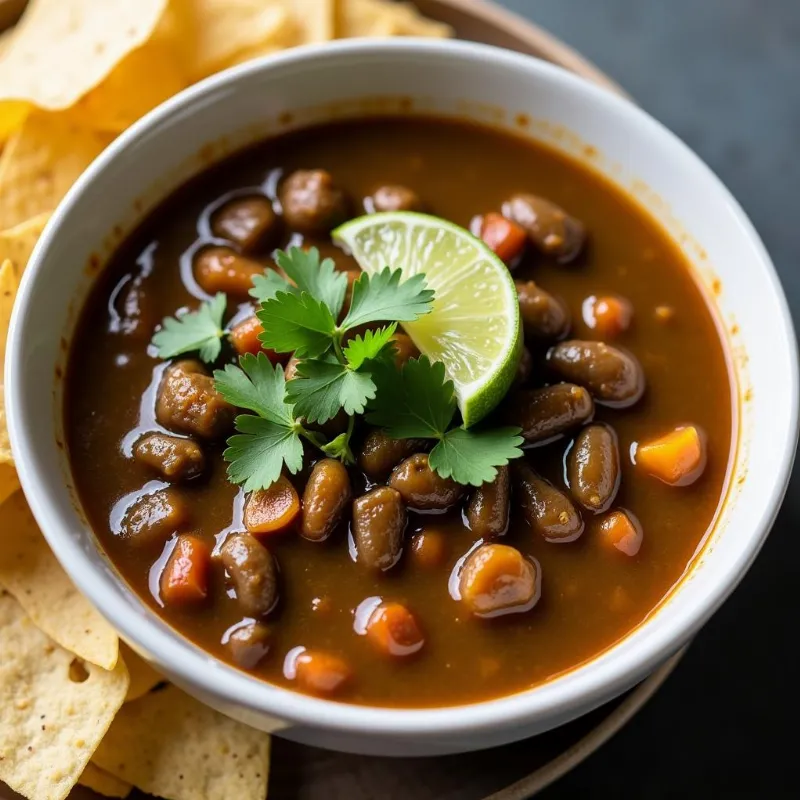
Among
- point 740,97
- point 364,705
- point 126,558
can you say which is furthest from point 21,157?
point 740,97

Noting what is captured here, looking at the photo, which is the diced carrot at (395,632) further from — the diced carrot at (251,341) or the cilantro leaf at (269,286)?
the cilantro leaf at (269,286)

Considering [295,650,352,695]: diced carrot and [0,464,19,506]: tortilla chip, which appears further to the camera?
[0,464,19,506]: tortilla chip

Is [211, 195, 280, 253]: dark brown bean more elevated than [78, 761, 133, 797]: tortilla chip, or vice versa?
[211, 195, 280, 253]: dark brown bean

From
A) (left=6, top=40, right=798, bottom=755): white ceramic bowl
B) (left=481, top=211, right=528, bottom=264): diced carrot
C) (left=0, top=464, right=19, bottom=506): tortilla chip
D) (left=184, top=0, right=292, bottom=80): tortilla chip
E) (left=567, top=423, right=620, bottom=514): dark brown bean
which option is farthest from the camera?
(left=184, top=0, right=292, bottom=80): tortilla chip

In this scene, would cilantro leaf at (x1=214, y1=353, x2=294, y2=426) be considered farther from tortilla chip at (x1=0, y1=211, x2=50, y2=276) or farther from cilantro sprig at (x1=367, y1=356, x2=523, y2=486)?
tortilla chip at (x1=0, y1=211, x2=50, y2=276)

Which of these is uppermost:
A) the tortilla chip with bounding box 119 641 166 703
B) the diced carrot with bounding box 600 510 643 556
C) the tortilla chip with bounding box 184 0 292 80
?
the tortilla chip with bounding box 184 0 292 80

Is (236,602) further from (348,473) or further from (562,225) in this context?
(562,225)

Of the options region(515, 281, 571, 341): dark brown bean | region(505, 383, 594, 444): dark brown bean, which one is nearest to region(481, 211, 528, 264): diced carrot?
region(515, 281, 571, 341): dark brown bean
